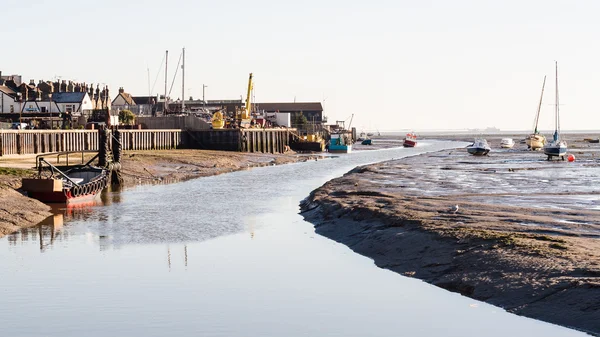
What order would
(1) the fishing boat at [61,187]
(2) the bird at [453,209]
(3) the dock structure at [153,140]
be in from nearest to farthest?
(2) the bird at [453,209]
(1) the fishing boat at [61,187]
(3) the dock structure at [153,140]

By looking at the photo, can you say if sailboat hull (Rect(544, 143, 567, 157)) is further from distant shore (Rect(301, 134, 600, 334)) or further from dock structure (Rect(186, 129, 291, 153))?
dock structure (Rect(186, 129, 291, 153))

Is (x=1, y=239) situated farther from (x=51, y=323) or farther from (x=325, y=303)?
(x=325, y=303)

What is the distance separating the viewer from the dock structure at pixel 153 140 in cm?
6744

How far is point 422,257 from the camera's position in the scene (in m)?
23.6

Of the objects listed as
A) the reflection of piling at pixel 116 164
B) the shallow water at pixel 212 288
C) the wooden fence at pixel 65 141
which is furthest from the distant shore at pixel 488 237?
the wooden fence at pixel 65 141

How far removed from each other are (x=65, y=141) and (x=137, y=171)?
571 inches

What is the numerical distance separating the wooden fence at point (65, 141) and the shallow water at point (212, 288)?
32922mm

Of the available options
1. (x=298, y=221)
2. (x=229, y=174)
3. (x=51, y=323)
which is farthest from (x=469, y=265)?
(x=229, y=174)

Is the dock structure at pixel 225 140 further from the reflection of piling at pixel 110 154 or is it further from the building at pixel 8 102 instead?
the reflection of piling at pixel 110 154

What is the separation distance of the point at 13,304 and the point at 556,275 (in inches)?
486

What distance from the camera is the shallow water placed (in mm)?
17484

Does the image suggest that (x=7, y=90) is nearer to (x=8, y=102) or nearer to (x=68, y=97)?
(x=8, y=102)

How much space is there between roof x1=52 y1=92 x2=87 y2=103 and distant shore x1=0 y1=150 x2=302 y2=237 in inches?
1186

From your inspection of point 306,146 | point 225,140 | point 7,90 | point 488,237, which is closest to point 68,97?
point 7,90
